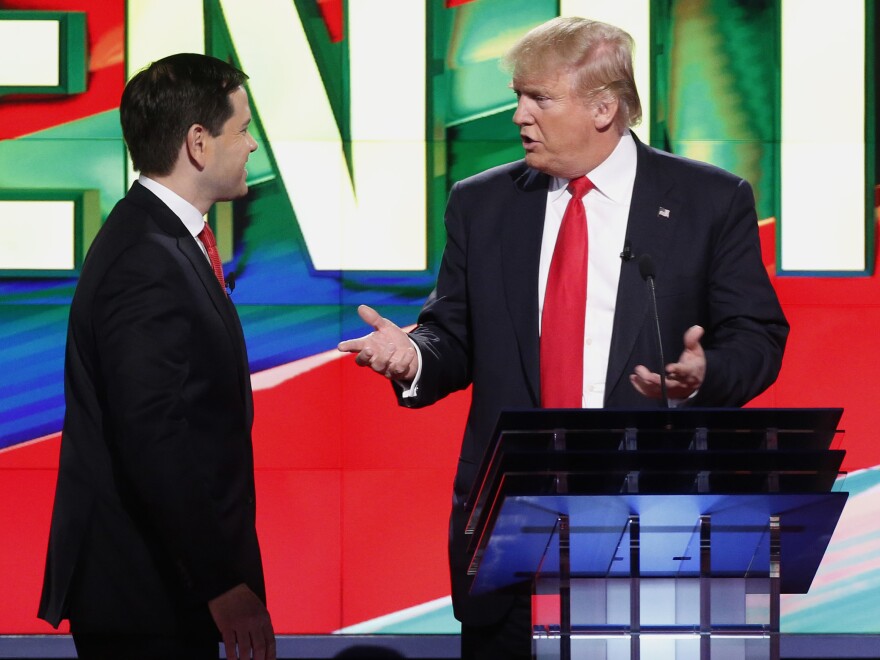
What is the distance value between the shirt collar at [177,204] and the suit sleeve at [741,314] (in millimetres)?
896

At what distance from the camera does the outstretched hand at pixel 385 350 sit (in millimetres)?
2129

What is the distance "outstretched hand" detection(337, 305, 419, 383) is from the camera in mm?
2129

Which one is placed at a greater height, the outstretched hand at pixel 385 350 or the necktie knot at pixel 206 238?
the necktie knot at pixel 206 238

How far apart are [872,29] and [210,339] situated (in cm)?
292

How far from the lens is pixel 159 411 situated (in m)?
1.86

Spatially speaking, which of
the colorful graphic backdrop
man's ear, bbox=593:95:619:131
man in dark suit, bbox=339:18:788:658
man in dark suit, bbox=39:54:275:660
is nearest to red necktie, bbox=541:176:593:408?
man in dark suit, bbox=339:18:788:658

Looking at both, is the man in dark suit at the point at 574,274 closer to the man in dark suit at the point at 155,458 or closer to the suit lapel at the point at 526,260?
the suit lapel at the point at 526,260

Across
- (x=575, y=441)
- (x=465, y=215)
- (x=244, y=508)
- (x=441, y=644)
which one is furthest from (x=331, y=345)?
(x=575, y=441)

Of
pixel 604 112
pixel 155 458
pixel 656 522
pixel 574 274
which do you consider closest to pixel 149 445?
pixel 155 458

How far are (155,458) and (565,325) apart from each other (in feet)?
2.68

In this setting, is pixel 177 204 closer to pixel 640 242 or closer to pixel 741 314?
pixel 640 242

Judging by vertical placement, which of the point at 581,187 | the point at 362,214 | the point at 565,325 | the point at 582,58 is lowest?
the point at 565,325

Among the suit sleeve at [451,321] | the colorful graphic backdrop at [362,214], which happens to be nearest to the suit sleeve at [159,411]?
the suit sleeve at [451,321]

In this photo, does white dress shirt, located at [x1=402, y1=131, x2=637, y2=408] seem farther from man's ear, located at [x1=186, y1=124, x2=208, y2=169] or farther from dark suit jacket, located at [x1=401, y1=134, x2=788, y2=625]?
man's ear, located at [x1=186, y1=124, x2=208, y2=169]
